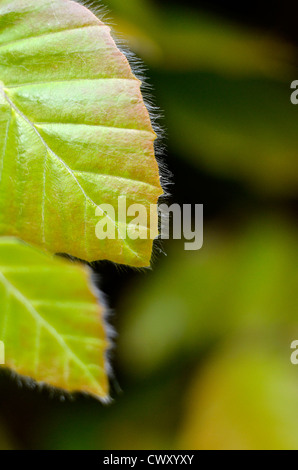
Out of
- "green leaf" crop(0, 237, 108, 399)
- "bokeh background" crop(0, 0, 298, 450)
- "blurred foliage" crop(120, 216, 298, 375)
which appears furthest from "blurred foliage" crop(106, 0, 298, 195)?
"green leaf" crop(0, 237, 108, 399)

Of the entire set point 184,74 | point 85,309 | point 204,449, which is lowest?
point 204,449

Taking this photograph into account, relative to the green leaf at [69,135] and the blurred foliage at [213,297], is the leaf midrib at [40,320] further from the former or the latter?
the blurred foliage at [213,297]

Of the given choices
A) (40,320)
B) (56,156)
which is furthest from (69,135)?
(40,320)

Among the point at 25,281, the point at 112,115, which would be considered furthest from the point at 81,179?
the point at 25,281

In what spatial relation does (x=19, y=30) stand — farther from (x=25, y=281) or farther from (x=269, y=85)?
(x=269, y=85)

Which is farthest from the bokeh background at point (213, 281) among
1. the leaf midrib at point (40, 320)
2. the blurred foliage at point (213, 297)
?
the leaf midrib at point (40, 320)

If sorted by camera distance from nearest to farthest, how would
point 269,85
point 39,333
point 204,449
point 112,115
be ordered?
point 112,115 → point 39,333 → point 204,449 → point 269,85

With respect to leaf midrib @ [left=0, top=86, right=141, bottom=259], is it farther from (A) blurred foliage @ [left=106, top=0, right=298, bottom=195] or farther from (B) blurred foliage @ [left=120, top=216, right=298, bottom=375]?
(B) blurred foliage @ [left=120, top=216, right=298, bottom=375]
